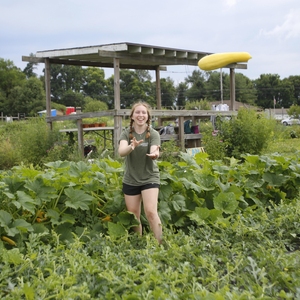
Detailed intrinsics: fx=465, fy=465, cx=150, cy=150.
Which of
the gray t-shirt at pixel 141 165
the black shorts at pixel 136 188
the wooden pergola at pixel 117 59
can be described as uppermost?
the wooden pergola at pixel 117 59

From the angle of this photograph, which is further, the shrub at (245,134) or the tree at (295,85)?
the tree at (295,85)

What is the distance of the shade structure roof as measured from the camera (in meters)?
10.4

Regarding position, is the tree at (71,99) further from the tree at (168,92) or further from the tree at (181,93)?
the tree at (181,93)

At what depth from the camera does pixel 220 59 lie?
12.6 meters

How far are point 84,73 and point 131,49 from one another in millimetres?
66300

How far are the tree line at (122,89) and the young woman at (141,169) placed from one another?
2061 inches

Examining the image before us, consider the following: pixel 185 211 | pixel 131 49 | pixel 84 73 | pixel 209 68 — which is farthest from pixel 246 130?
pixel 84 73

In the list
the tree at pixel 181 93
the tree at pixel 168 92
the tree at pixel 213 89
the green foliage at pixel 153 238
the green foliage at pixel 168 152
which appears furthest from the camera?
the tree at pixel 181 93

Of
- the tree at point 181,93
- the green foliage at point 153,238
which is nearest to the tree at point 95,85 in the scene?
the tree at point 181,93

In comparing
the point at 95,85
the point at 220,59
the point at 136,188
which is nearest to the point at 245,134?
the point at 220,59

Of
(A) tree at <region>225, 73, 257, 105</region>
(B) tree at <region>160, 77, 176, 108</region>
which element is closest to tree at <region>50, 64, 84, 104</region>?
(B) tree at <region>160, 77, 176, 108</region>

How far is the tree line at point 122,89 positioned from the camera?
2324 inches

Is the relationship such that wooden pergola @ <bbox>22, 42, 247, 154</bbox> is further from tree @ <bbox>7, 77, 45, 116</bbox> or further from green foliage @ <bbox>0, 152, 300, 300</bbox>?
tree @ <bbox>7, 77, 45, 116</bbox>

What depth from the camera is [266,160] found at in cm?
554
